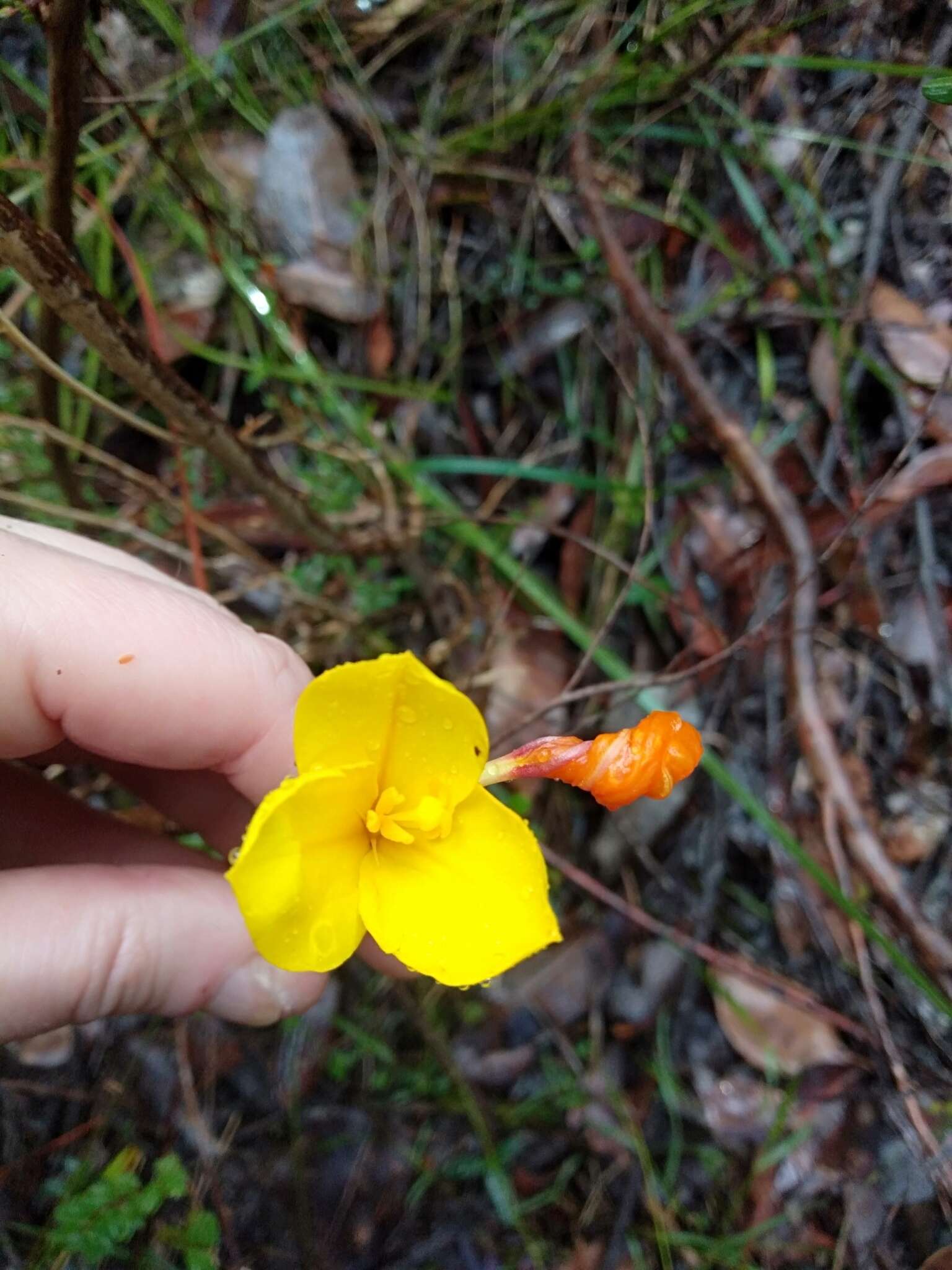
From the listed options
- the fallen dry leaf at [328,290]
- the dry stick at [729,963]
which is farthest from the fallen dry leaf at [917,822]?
the fallen dry leaf at [328,290]

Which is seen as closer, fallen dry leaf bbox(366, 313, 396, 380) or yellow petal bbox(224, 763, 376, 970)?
yellow petal bbox(224, 763, 376, 970)

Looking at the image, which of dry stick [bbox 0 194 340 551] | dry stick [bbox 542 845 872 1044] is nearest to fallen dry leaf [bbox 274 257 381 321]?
dry stick [bbox 0 194 340 551]

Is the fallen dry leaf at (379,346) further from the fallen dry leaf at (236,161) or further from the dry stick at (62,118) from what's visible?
the dry stick at (62,118)

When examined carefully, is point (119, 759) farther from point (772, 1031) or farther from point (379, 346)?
point (772, 1031)

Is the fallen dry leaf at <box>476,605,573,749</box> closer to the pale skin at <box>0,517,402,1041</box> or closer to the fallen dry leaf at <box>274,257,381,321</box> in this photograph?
the pale skin at <box>0,517,402,1041</box>

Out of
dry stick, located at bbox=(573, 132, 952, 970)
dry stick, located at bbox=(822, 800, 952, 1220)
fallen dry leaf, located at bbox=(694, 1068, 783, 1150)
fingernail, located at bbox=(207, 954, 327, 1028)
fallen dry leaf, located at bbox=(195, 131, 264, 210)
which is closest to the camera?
fingernail, located at bbox=(207, 954, 327, 1028)

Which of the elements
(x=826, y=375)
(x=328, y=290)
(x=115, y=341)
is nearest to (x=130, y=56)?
(x=328, y=290)

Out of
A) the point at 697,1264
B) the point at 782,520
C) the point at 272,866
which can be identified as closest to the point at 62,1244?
the point at 272,866
